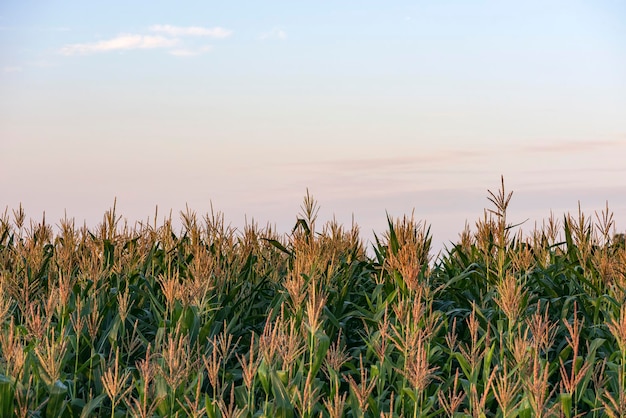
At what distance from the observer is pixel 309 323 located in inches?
275

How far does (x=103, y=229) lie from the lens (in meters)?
10.1

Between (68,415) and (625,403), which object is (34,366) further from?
(625,403)

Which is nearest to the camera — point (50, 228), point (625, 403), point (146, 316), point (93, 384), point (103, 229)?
point (625, 403)

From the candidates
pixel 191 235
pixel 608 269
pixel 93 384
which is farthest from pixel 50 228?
pixel 608 269

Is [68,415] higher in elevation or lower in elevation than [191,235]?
lower

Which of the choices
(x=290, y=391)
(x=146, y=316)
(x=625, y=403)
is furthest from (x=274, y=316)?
(x=625, y=403)

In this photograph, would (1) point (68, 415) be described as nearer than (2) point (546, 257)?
Yes

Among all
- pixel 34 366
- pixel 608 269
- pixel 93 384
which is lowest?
pixel 93 384

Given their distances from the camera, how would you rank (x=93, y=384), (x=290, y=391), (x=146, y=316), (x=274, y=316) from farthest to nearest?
(x=146, y=316) → (x=274, y=316) → (x=93, y=384) → (x=290, y=391)

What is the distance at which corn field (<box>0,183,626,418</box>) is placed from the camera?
5859 millimetres

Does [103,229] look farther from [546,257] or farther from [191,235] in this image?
[546,257]

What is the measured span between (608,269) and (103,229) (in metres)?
6.25

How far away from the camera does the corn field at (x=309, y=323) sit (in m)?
5.86

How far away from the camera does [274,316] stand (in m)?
8.18
